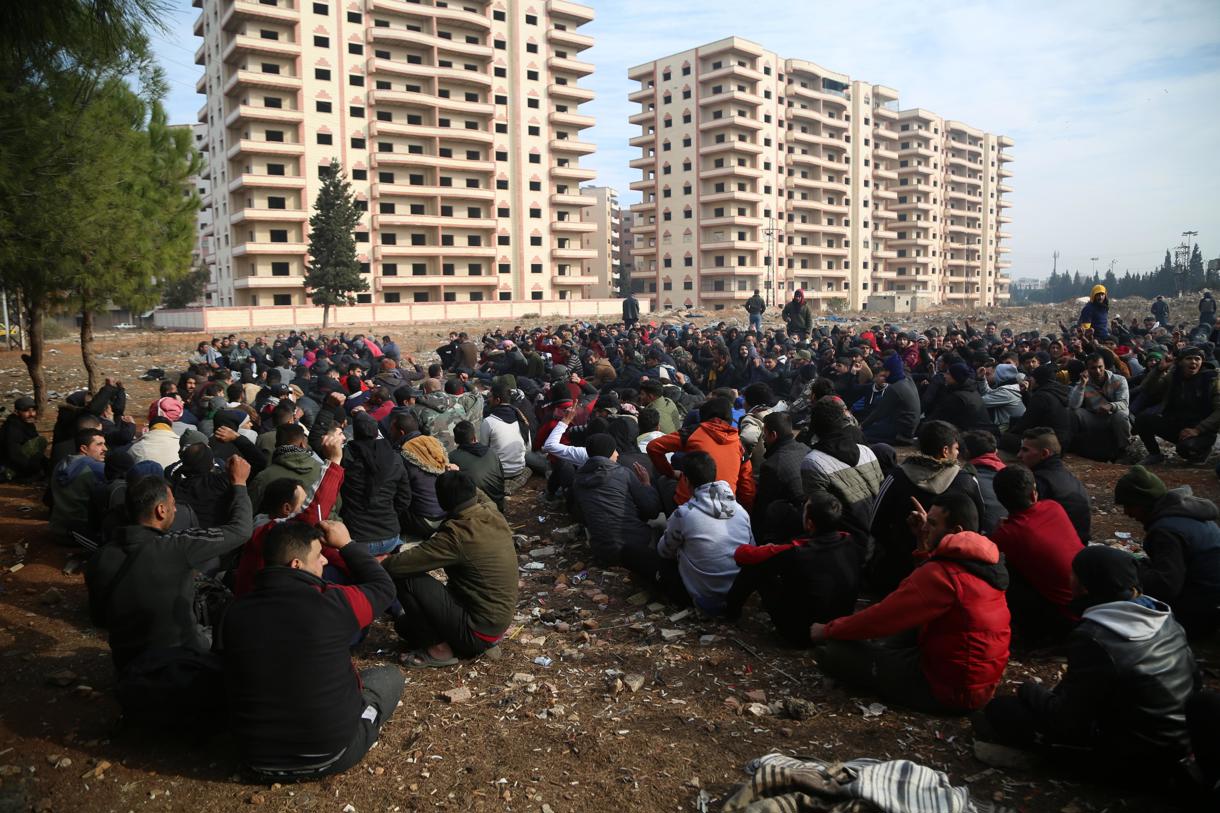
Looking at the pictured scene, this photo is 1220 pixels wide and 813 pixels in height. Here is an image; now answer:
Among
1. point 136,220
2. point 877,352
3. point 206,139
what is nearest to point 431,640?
point 136,220

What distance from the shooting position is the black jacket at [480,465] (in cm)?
712

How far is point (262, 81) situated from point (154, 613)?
53.1 m

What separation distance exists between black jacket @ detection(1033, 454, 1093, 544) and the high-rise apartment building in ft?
194

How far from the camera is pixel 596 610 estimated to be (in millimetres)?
5656

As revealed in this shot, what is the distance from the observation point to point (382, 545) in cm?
614

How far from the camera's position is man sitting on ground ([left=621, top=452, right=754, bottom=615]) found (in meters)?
5.09

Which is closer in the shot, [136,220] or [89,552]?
[89,552]

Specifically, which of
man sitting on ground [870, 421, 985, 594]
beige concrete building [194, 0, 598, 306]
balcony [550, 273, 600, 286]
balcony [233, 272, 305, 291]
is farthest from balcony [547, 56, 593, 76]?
man sitting on ground [870, 421, 985, 594]

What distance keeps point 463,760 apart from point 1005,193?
11939 cm

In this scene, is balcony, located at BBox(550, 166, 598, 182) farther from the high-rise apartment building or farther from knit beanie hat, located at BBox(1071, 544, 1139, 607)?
knit beanie hat, located at BBox(1071, 544, 1139, 607)

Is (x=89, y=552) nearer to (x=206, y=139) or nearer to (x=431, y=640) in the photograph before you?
(x=431, y=640)

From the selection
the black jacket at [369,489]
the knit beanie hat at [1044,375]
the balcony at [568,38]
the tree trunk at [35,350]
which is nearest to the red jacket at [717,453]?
the black jacket at [369,489]

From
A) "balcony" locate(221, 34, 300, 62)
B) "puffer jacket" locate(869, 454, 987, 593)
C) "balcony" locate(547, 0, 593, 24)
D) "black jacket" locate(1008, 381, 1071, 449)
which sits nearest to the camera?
"puffer jacket" locate(869, 454, 987, 593)

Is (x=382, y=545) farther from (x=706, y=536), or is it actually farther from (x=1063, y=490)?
(x=1063, y=490)
